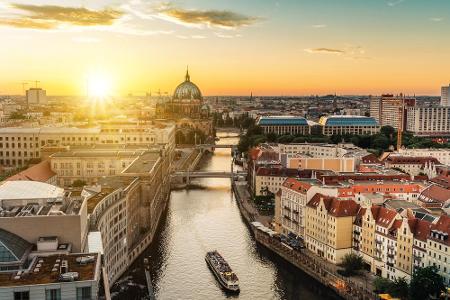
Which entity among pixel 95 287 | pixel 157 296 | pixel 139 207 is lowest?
pixel 157 296

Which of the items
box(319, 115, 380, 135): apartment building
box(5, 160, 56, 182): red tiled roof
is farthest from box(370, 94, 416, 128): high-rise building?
box(5, 160, 56, 182): red tiled roof

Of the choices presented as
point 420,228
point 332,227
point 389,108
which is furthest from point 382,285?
point 389,108

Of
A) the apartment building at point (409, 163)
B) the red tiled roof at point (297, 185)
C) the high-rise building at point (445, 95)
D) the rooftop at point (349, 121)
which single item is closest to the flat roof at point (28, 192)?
the red tiled roof at point (297, 185)

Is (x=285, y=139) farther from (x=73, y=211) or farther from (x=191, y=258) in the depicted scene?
(x=73, y=211)

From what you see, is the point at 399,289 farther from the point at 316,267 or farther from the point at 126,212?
the point at 126,212

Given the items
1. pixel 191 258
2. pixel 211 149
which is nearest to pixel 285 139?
pixel 211 149

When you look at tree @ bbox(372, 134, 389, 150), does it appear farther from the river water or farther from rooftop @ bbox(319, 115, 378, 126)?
the river water
